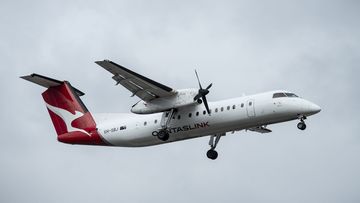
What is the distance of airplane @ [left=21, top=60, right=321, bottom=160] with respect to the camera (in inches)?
1069

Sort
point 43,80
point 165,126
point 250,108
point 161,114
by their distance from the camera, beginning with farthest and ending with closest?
point 43,80, point 161,114, point 165,126, point 250,108

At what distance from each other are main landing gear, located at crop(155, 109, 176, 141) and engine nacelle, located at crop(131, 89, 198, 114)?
371 millimetres

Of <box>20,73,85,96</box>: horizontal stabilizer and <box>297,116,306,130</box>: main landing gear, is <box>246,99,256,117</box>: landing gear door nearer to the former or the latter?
<box>297,116,306,130</box>: main landing gear

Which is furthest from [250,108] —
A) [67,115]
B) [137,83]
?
[67,115]

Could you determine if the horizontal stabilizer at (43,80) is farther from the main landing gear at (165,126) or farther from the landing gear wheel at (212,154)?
the landing gear wheel at (212,154)

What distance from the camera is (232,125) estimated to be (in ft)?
90.6

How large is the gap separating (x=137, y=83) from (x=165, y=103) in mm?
1488

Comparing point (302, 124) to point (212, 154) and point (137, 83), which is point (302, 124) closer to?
point (212, 154)

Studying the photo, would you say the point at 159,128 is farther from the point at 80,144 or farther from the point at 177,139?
the point at 80,144

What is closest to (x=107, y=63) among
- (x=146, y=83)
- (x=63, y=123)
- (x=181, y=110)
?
(x=146, y=83)

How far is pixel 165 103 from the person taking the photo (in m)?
28.5

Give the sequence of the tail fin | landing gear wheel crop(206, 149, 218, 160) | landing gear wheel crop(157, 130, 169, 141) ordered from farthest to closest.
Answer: the tail fin < landing gear wheel crop(206, 149, 218, 160) < landing gear wheel crop(157, 130, 169, 141)

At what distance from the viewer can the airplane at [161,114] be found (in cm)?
2716

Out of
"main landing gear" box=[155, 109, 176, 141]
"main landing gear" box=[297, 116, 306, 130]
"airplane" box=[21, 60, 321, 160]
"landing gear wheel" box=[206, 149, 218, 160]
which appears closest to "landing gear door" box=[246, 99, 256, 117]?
"airplane" box=[21, 60, 321, 160]
